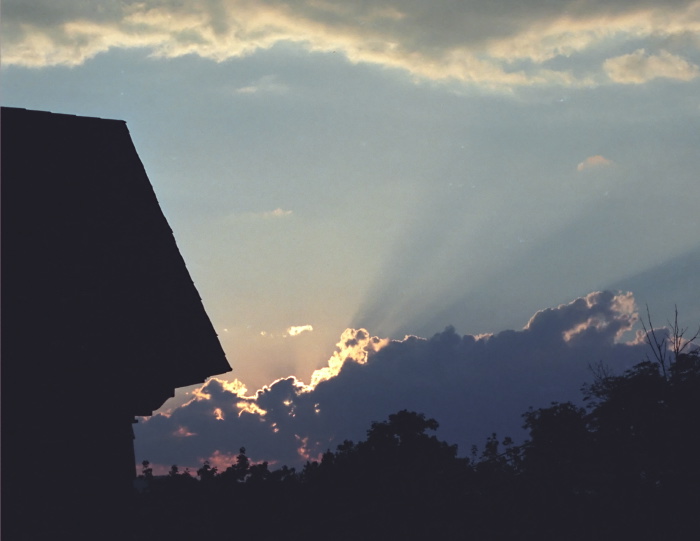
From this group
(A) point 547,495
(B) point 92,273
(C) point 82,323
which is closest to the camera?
(C) point 82,323

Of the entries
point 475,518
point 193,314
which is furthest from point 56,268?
point 475,518

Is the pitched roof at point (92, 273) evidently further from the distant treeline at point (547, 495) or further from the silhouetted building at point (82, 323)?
the distant treeline at point (547, 495)

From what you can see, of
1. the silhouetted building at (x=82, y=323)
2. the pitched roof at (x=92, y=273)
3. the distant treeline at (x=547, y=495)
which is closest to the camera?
the silhouetted building at (x=82, y=323)

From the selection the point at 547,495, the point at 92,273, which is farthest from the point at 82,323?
the point at 547,495

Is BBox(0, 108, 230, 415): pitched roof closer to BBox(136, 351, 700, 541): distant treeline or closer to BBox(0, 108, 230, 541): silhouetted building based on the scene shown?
BBox(0, 108, 230, 541): silhouetted building

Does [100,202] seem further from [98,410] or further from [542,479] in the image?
[542,479]

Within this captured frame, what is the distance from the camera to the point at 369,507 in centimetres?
1917

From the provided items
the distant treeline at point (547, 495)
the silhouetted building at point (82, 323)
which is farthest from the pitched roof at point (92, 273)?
the distant treeline at point (547, 495)

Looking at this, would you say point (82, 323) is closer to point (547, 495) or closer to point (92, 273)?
point (92, 273)

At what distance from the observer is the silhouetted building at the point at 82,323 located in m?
7.43

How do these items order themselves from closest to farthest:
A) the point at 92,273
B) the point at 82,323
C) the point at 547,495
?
the point at 82,323 → the point at 92,273 → the point at 547,495

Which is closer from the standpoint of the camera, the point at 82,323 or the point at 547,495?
the point at 82,323

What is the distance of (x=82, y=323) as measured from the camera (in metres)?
7.88

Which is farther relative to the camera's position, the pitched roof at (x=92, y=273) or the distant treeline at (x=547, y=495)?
the distant treeline at (x=547, y=495)
